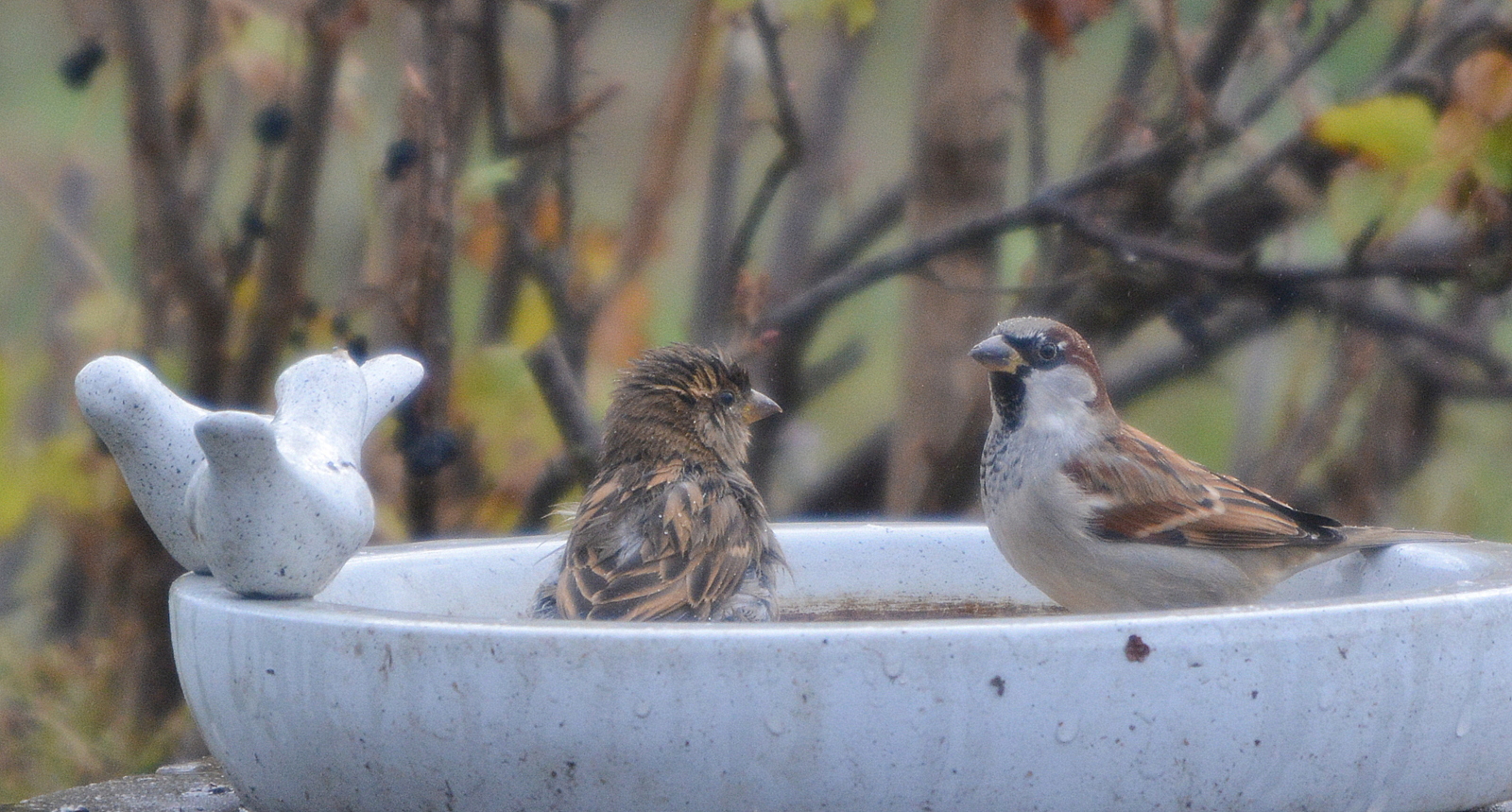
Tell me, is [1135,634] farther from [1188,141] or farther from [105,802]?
[1188,141]

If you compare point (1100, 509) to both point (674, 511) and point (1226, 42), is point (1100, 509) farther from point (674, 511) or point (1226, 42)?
point (1226, 42)

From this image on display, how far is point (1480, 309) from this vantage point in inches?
205

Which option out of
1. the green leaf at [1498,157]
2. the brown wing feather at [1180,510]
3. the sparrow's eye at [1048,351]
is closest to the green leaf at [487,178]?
the sparrow's eye at [1048,351]

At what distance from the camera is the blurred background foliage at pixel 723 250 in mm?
3713

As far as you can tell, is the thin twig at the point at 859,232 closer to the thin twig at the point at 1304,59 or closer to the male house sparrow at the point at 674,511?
the thin twig at the point at 1304,59

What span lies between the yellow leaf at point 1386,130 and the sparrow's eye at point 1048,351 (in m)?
0.66

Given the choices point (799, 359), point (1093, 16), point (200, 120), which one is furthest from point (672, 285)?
point (1093, 16)

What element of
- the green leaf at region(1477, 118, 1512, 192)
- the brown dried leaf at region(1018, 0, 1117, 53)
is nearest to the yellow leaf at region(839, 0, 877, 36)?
the brown dried leaf at region(1018, 0, 1117, 53)

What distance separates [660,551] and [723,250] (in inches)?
79.5

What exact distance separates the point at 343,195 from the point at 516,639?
15.8 feet

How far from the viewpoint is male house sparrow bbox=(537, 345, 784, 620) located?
107 inches

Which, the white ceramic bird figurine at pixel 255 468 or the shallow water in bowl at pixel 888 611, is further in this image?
the shallow water in bowl at pixel 888 611

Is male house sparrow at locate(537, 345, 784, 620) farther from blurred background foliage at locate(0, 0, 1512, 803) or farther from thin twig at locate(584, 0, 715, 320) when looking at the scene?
thin twig at locate(584, 0, 715, 320)

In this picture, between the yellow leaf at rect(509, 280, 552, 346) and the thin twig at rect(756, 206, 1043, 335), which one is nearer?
the thin twig at rect(756, 206, 1043, 335)
